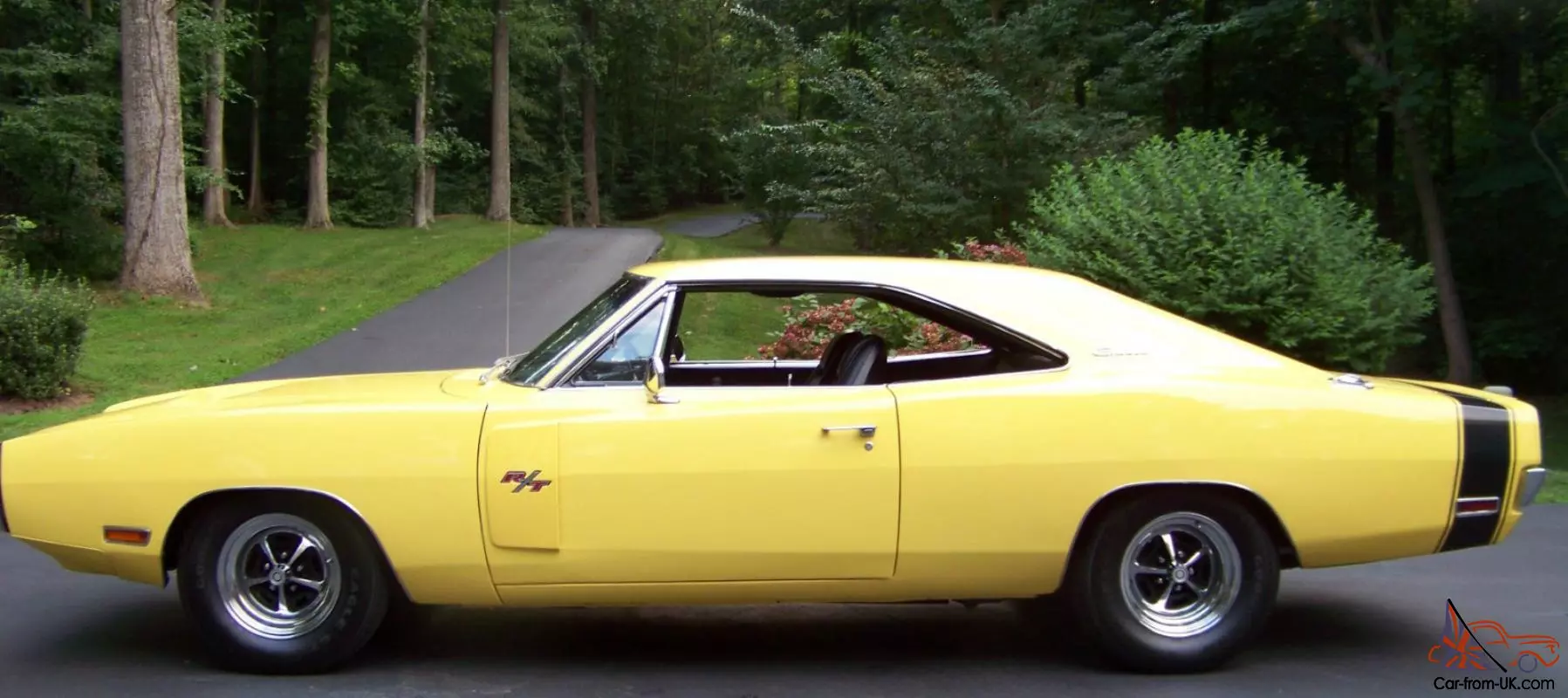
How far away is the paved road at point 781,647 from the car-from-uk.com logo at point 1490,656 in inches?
2.6

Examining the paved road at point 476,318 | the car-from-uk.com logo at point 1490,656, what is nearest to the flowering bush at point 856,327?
the paved road at point 476,318

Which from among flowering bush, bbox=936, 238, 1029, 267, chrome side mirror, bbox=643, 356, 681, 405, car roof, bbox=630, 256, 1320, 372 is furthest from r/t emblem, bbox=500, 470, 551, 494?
flowering bush, bbox=936, 238, 1029, 267

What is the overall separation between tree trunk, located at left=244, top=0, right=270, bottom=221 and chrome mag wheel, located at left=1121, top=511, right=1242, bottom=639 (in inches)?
1308

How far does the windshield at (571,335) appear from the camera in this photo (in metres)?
4.84

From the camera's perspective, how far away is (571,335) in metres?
4.98

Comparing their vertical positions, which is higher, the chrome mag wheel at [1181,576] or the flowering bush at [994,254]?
the flowering bush at [994,254]

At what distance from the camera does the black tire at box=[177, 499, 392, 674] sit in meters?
4.58

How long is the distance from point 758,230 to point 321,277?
35.5 feet

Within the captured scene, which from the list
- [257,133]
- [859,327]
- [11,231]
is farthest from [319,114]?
[859,327]

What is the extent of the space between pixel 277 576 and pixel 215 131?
83.8 feet

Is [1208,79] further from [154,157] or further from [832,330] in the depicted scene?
[154,157]

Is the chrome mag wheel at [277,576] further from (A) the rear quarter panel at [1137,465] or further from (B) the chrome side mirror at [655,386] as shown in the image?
(A) the rear quarter panel at [1137,465]

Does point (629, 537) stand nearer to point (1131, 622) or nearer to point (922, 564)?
point (922, 564)

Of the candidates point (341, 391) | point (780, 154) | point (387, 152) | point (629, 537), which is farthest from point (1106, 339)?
point (387, 152)
